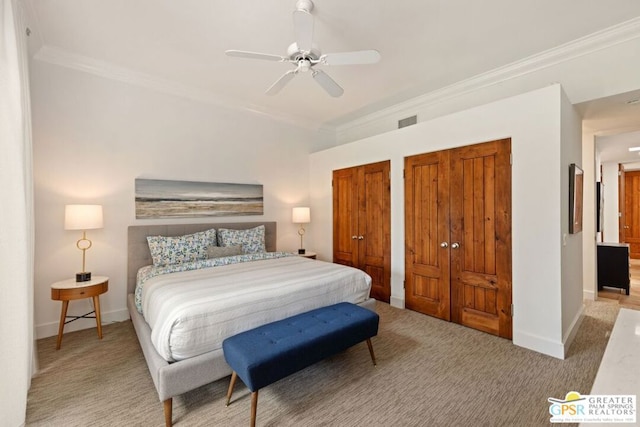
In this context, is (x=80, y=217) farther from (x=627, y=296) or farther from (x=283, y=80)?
(x=627, y=296)

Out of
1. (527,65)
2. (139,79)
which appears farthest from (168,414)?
(527,65)

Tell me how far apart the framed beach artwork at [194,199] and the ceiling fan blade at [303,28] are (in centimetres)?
257

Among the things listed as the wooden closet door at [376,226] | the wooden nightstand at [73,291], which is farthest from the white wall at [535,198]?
the wooden nightstand at [73,291]

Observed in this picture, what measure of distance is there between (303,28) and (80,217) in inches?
111

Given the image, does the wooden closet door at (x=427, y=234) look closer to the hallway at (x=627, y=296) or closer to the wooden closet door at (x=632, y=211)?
the hallway at (x=627, y=296)

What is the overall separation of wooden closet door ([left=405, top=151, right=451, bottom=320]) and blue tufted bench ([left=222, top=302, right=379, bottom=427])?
1.44 meters

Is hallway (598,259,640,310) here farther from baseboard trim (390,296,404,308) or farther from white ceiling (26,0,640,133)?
→ white ceiling (26,0,640,133)

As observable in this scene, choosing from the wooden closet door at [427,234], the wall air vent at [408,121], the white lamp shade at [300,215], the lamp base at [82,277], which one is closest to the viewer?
the lamp base at [82,277]

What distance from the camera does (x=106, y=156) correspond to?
133 inches

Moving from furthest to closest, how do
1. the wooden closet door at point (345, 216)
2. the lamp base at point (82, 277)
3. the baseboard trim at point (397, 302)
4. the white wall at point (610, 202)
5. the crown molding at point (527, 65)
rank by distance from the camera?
the white wall at point (610, 202), the wooden closet door at point (345, 216), the baseboard trim at point (397, 302), the lamp base at point (82, 277), the crown molding at point (527, 65)

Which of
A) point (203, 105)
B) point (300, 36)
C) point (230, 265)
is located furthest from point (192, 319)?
point (203, 105)

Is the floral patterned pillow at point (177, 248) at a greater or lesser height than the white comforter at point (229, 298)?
greater

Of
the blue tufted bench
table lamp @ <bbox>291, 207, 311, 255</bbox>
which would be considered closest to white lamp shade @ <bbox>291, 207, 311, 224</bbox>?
table lamp @ <bbox>291, 207, 311, 255</bbox>

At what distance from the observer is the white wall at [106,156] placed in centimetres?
301
